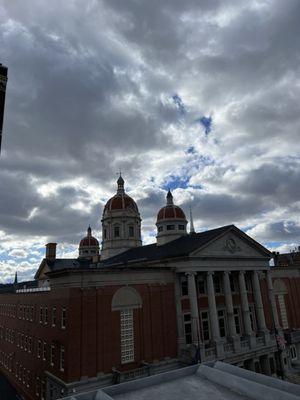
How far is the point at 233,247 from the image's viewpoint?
3919 centimetres

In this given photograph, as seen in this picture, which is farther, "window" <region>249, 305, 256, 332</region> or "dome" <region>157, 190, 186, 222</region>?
"dome" <region>157, 190, 186, 222</region>

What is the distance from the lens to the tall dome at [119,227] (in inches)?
2438

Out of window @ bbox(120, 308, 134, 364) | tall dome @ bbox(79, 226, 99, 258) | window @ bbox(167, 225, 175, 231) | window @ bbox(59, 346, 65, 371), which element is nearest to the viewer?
window @ bbox(59, 346, 65, 371)

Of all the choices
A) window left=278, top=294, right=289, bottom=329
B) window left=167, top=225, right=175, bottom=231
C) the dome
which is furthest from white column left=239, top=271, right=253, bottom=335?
the dome

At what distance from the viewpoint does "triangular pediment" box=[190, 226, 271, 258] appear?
36.0m

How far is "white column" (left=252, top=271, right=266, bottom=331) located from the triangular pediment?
3240mm

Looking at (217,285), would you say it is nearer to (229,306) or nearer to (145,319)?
(229,306)

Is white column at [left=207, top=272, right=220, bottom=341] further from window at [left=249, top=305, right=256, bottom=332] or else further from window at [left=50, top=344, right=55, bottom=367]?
window at [left=50, top=344, right=55, bottom=367]

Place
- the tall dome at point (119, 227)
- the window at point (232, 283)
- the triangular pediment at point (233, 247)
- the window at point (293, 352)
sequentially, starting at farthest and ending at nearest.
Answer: the tall dome at point (119, 227)
the window at point (293, 352)
the window at point (232, 283)
the triangular pediment at point (233, 247)

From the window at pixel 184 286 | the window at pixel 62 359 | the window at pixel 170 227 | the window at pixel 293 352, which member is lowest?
the window at pixel 293 352

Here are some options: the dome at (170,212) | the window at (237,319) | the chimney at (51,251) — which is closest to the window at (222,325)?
the window at (237,319)

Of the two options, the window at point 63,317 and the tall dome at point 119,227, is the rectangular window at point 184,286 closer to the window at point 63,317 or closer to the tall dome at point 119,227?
the window at point 63,317

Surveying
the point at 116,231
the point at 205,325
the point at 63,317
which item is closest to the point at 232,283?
the point at 205,325

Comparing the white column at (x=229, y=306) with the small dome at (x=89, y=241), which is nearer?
the white column at (x=229, y=306)
